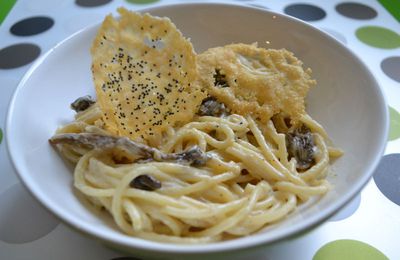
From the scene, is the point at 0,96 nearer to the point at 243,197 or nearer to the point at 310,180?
the point at 243,197

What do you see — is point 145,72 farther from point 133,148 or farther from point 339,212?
point 339,212

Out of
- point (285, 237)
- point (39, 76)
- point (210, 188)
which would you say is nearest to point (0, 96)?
point (39, 76)

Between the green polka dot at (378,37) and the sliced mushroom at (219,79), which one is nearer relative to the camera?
the sliced mushroom at (219,79)

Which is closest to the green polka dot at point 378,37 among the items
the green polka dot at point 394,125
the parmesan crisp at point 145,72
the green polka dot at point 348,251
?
the green polka dot at point 394,125

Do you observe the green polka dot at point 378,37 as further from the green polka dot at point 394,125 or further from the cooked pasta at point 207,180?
the cooked pasta at point 207,180

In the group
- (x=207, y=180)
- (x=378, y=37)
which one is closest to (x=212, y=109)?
(x=207, y=180)

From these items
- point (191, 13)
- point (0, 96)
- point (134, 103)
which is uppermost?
point (191, 13)
